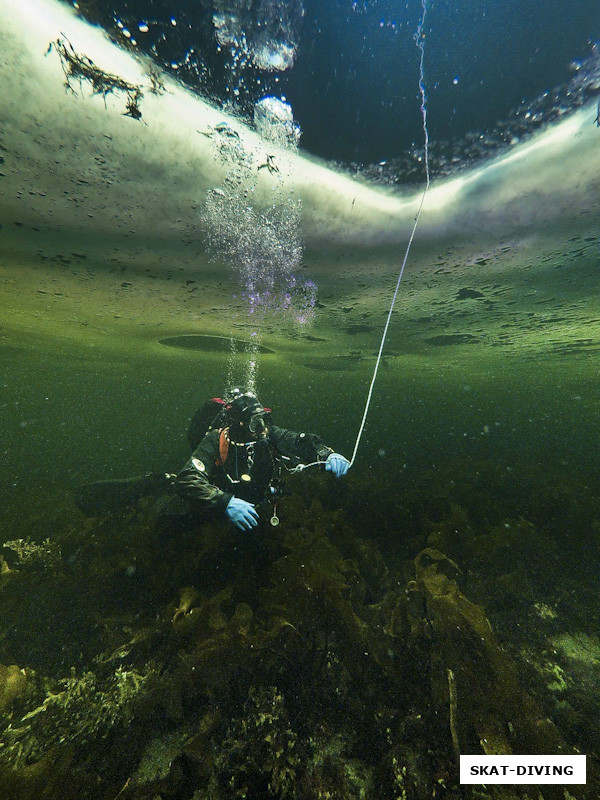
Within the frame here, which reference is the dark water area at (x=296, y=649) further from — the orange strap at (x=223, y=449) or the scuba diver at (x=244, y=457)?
the orange strap at (x=223, y=449)

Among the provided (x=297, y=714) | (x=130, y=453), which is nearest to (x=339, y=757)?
(x=297, y=714)

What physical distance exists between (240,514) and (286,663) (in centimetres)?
184

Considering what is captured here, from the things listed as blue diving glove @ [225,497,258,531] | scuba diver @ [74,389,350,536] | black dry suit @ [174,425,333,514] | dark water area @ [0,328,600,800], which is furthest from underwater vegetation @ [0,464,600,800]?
blue diving glove @ [225,497,258,531]

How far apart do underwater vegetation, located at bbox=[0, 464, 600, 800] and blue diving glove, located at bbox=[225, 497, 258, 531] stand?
111 centimetres

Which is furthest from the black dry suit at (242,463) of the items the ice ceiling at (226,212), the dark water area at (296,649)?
the ice ceiling at (226,212)

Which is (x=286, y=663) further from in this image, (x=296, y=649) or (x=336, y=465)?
(x=336, y=465)

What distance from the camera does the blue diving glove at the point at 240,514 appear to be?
4.27 metres

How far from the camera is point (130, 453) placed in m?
23.4

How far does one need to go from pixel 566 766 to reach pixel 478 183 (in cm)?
671

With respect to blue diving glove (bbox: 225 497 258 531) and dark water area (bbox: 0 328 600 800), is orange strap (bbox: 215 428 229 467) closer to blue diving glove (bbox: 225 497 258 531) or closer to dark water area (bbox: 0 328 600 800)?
blue diving glove (bbox: 225 497 258 531)

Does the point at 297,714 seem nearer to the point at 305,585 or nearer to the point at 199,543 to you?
the point at 305,585

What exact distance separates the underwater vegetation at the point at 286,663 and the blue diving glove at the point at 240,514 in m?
1.11

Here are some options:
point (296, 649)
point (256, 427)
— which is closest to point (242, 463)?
point (256, 427)

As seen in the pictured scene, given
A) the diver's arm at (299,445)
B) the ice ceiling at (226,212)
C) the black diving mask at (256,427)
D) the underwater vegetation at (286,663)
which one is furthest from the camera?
the diver's arm at (299,445)
